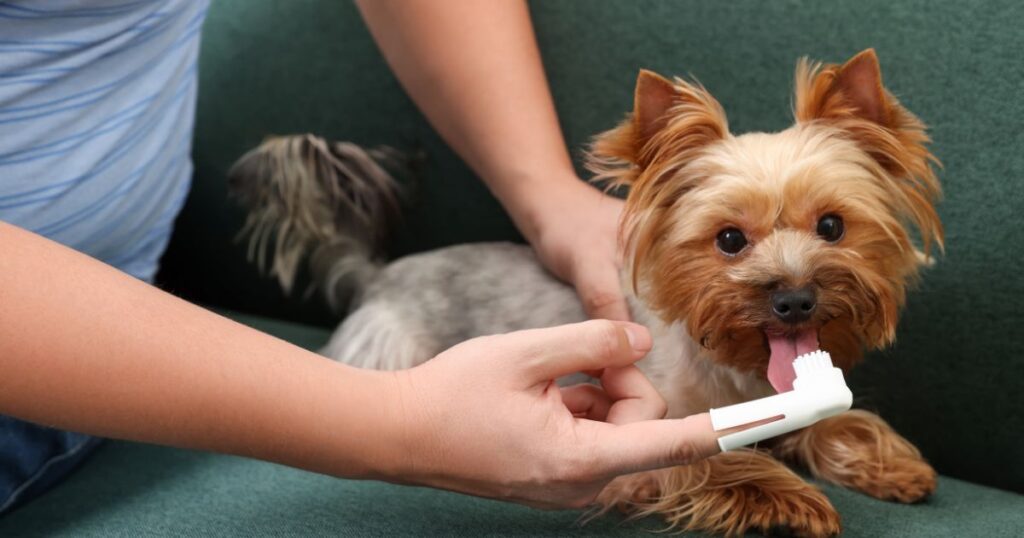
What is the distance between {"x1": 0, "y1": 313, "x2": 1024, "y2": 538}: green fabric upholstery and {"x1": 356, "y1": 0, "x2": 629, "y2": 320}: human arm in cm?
39

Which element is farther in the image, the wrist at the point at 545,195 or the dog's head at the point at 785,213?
the wrist at the point at 545,195

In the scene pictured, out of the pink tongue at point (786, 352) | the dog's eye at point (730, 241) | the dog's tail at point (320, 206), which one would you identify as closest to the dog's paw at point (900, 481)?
the pink tongue at point (786, 352)

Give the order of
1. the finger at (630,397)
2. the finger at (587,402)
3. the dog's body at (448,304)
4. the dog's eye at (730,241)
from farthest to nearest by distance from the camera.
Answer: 1. the dog's body at (448,304)
2. the dog's eye at (730,241)
3. the finger at (587,402)
4. the finger at (630,397)

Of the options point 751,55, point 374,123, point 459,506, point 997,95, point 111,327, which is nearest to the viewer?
point 111,327

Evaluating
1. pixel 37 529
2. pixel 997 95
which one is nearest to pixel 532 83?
pixel 997 95

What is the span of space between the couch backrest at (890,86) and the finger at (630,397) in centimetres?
56

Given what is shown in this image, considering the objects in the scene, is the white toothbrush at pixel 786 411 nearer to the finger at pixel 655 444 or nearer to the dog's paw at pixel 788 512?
the finger at pixel 655 444

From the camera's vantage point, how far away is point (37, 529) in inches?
50.7

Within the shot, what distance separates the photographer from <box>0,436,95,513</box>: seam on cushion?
52.9 inches

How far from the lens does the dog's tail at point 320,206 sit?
6.09 ft

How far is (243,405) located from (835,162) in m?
0.83

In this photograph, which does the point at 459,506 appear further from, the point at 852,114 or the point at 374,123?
the point at 374,123

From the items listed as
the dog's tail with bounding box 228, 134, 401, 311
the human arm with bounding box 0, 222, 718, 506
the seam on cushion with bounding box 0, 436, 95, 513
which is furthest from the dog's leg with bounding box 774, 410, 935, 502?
the seam on cushion with bounding box 0, 436, 95, 513

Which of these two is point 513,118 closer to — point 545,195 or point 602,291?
point 545,195
